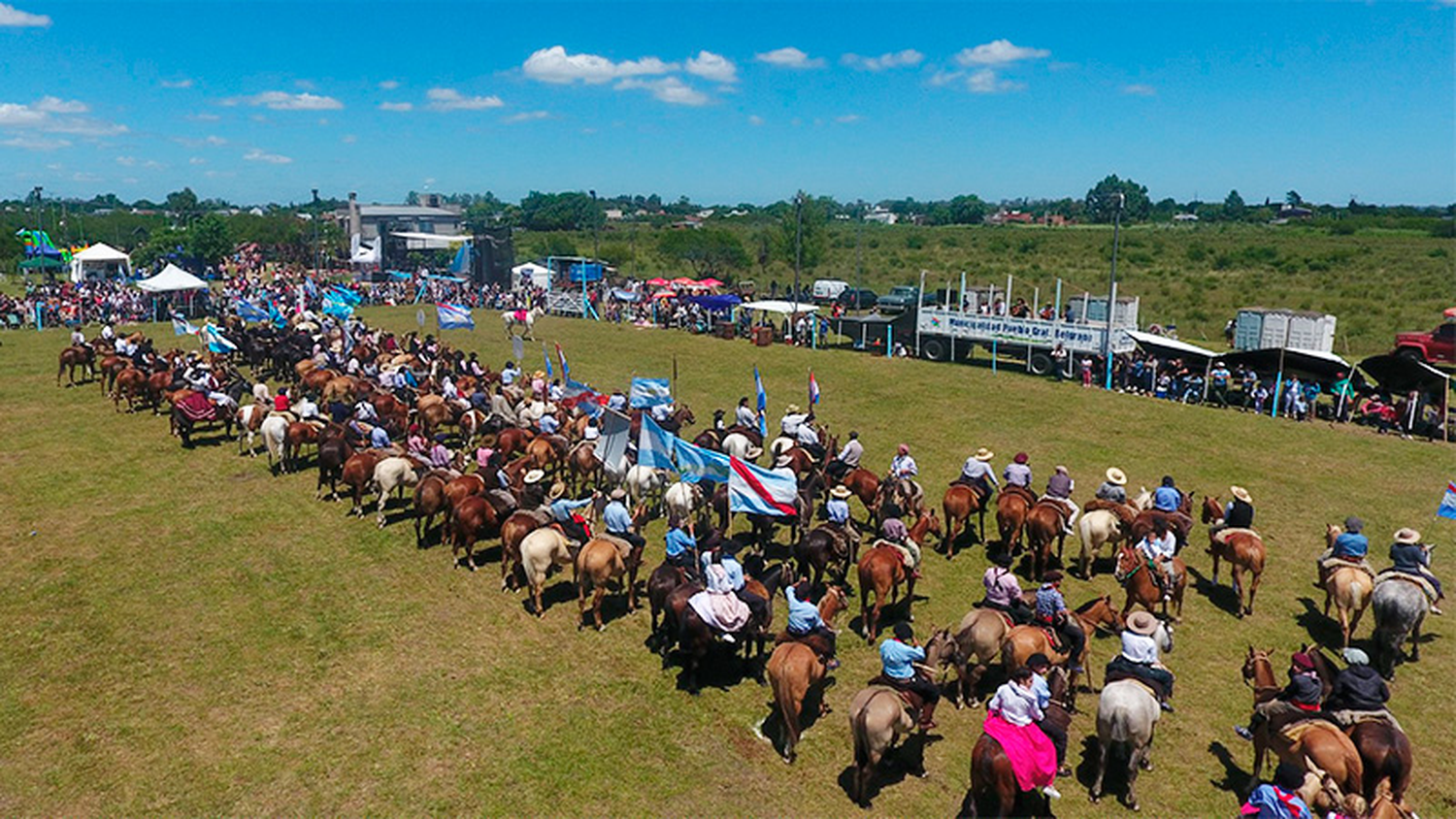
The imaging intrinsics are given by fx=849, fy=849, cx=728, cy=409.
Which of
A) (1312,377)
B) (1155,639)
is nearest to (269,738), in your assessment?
(1155,639)

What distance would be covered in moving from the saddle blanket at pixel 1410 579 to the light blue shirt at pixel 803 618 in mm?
7705

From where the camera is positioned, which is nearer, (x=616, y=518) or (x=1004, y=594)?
(x=1004, y=594)

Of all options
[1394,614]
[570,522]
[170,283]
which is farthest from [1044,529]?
[170,283]

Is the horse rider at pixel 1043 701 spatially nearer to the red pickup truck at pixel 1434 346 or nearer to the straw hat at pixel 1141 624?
the straw hat at pixel 1141 624

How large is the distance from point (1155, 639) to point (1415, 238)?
313 ft

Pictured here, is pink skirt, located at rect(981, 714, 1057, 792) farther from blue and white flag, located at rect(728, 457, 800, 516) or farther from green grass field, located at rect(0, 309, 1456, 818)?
blue and white flag, located at rect(728, 457, 800, 516)

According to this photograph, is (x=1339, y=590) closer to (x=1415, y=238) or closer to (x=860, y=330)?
(x=860, y=330)

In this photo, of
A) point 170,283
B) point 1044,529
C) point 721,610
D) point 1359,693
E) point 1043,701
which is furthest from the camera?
point 170,283

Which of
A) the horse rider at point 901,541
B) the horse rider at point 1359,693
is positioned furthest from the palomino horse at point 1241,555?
the horse rider at point 901,541

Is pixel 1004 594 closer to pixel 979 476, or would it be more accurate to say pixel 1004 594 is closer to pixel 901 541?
pixel 901 541

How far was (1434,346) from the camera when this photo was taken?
3050 centimetres

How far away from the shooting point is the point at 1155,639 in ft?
31.8

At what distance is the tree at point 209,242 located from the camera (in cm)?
6825

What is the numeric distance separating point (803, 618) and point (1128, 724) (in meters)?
3.46
